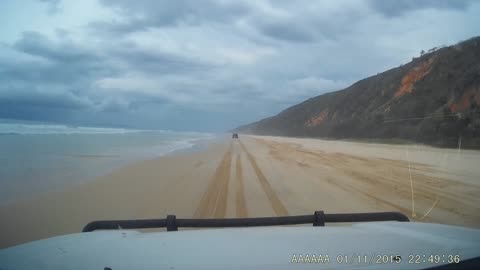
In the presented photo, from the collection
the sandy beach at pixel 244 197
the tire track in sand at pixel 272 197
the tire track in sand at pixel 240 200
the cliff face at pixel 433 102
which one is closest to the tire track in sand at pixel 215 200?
the sandy beach at pixel 244 197

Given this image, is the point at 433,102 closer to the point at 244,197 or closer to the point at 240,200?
the point at 244,197

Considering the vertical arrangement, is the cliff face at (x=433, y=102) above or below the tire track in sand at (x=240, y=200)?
above

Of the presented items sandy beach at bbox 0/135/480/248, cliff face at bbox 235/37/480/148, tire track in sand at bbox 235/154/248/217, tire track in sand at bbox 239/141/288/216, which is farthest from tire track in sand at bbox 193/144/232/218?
cliff face at bbox 235/37/480/148

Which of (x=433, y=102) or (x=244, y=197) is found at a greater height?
(x=433, y=102)

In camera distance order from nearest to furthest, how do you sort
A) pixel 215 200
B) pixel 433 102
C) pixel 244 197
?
1. pixel 215 200
2. pixel 244 197
3. pixel 433 102

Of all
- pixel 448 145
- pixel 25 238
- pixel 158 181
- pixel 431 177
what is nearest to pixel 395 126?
pixel 448 145

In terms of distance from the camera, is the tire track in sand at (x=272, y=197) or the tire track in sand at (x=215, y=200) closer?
the tire track in sand at (x=215, y=200)

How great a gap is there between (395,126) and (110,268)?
33.1 metres

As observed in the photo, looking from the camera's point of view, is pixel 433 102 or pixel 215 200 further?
pixel 433 102

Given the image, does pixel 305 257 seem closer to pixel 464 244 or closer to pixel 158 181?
pixel 464 244

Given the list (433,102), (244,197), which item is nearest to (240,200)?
(244,197)

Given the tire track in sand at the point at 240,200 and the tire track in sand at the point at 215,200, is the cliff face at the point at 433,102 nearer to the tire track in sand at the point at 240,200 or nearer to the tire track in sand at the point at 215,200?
the tire track in sand at the point at 240,200

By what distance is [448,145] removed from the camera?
73.5 ft

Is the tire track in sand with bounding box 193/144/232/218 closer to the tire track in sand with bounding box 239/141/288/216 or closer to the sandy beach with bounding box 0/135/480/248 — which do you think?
the sandy beach with bounding box 0/135/480/248
